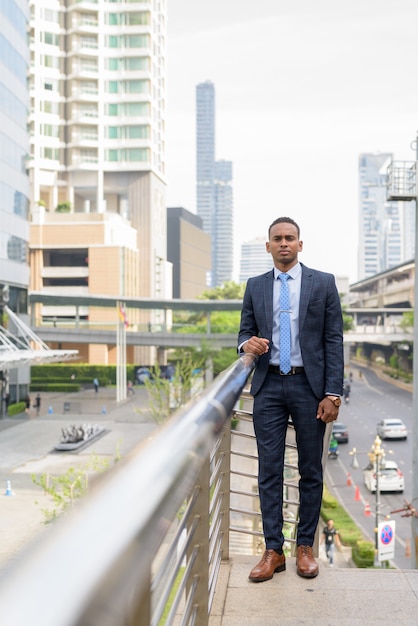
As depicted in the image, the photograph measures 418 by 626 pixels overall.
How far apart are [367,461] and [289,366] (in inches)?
1354

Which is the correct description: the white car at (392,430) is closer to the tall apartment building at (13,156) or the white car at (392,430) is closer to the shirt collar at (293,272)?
the tall apartment building at (13,156)

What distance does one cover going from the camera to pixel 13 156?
132 ft

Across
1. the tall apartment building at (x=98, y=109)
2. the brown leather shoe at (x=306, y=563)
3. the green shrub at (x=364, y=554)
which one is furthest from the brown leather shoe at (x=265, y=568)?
the tall apartment building at (x=98, y=109)

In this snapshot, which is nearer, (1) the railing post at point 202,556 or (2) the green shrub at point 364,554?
(1) the railing post at point 202,556

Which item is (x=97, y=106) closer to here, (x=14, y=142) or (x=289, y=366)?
(x=14, y=142)

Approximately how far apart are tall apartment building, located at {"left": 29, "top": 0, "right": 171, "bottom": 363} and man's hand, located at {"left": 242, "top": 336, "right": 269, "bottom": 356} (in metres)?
72.3

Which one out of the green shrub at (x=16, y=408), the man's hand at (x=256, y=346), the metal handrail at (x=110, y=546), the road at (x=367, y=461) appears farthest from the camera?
the green shrub at (x=16, y=408)

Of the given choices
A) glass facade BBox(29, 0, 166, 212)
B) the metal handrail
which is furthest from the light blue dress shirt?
glass facade BBox(29, 0, 166, 212)

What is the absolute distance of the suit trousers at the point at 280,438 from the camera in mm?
3754

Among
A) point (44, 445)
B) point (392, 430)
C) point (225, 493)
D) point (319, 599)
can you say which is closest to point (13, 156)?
point (44, 445)

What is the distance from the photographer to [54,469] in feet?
90.0

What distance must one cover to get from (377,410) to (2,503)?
39.8 m

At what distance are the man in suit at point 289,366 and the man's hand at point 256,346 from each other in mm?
108

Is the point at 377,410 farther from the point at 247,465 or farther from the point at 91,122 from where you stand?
the point at 91,122
